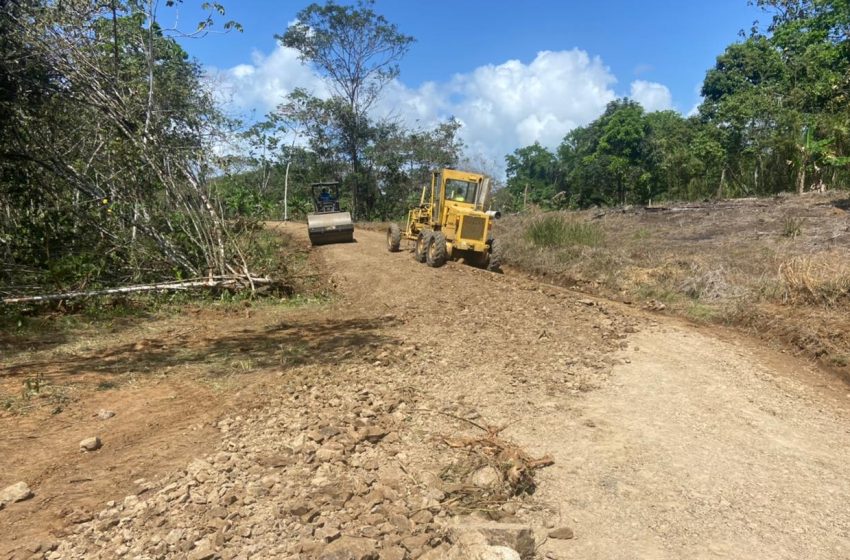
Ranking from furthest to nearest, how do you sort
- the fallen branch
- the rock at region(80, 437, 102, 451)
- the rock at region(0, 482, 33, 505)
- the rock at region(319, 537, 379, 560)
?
the fallen branch
the rock at region(80, 437, 102, 451)
the rock at region(0, 482, 33, 505)
the rock at region(319, 537, 379, 560)

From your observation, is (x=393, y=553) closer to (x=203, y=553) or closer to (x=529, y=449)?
(x=203, y=553)

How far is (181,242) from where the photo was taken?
9352mm

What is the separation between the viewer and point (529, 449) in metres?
3.75

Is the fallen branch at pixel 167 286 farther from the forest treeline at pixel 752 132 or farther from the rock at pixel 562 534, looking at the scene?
the forest treeline at pixel 752 132

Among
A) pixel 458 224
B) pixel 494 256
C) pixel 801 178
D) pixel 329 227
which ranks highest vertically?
pixel 801 178

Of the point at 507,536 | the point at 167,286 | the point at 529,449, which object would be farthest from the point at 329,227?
the point at 507,536

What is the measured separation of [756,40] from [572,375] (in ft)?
127

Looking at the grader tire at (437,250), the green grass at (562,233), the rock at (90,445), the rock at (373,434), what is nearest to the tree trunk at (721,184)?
the green grass at (562,233)

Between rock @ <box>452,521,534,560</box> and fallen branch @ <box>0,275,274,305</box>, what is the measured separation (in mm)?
6319

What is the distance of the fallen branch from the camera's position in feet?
22.7

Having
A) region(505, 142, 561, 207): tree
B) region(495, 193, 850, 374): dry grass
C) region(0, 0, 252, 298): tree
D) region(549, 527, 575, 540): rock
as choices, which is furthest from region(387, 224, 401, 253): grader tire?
region(505, 142, 561, 207): tree

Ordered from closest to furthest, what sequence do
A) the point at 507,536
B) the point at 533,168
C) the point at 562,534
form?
the point at 507,536, the point at 562,534, the point at 533,168

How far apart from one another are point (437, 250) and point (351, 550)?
1013 cm

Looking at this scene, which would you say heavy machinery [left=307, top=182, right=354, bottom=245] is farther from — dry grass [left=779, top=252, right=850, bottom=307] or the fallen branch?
dry grass [left=779, top=252, right=850, bottom=307]
